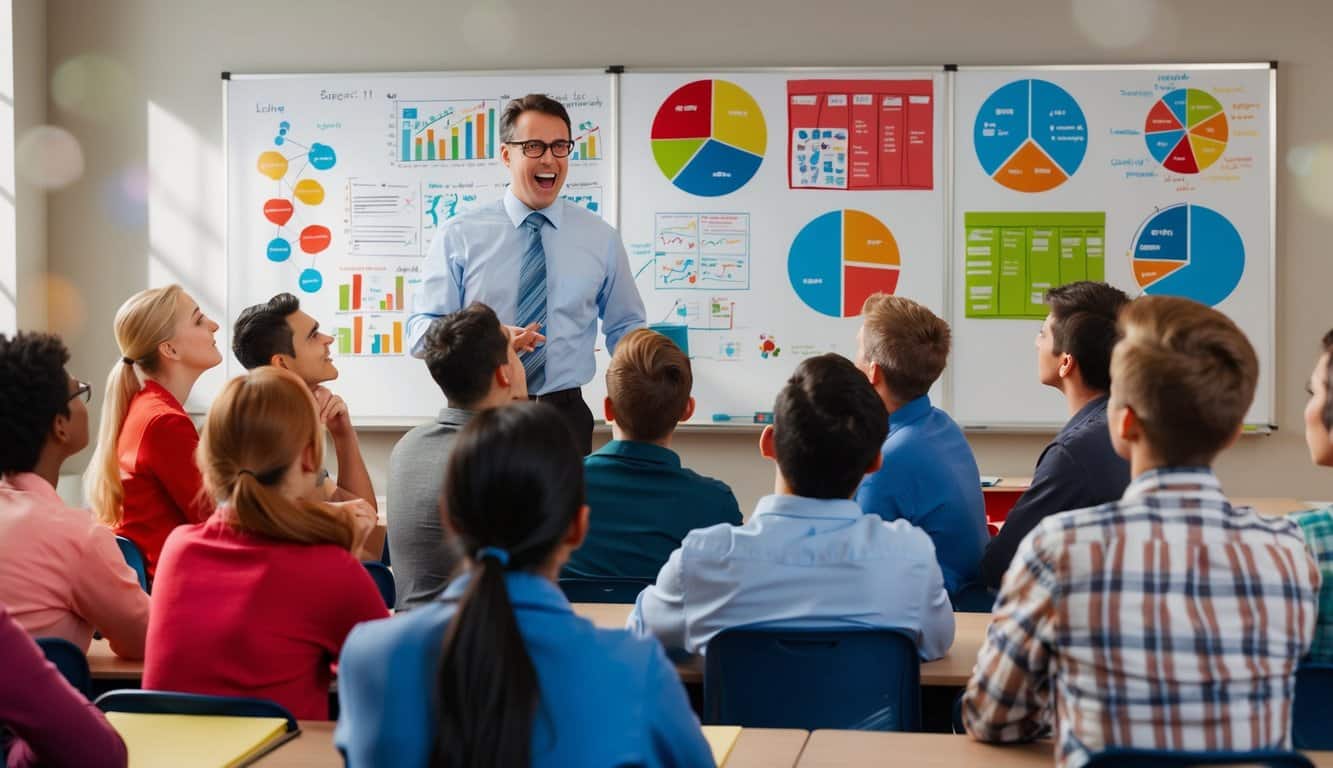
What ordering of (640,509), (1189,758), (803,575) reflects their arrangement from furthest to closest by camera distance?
(640,509), (803,575), (1189,758)

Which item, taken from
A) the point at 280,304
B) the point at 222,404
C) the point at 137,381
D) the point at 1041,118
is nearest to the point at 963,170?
the point at 1041,118

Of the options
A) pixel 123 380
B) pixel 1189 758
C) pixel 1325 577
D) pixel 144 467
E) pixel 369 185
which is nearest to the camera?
pixel 1189 758

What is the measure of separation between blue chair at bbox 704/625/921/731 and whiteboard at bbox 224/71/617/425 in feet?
11.5

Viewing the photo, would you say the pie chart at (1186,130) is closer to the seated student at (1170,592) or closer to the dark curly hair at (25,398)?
the seated student at (1170,592)

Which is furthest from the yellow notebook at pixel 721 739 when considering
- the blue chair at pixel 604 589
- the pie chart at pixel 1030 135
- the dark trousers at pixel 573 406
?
the pie chart at pixel 1030 135

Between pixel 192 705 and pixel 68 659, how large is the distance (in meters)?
0.29

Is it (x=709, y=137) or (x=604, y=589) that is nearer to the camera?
(x=604, y=589)

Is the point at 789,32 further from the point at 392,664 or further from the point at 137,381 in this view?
the point at 392,664

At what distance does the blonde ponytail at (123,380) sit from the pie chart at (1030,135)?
3.12 m

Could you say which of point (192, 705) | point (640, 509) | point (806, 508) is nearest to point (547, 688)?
→ point (192, 705)

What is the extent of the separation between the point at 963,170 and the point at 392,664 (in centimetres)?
436

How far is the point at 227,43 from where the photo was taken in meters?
5.51

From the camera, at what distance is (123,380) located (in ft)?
10.9

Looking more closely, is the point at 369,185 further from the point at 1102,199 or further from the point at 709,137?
the point at 1102,199
